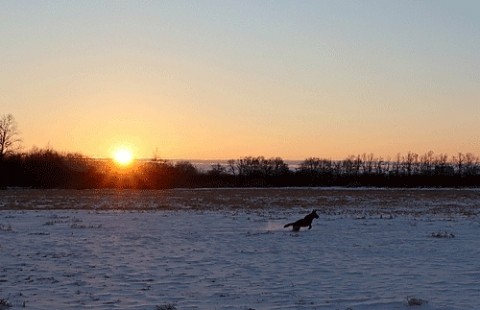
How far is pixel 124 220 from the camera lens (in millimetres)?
25797

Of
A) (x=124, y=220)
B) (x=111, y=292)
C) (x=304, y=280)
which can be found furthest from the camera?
(x=124, y=220)

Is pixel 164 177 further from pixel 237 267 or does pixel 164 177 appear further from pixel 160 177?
pixel 237 267

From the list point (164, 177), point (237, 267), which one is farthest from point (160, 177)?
point (237, 267)

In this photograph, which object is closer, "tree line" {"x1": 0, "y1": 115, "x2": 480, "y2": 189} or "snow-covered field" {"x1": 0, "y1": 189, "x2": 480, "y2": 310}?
"snow-covered field" {"x1": 0, "y1": 189, "x2": 480, "y2": 310}

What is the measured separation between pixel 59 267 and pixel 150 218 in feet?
45.4

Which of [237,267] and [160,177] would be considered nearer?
[237,267]

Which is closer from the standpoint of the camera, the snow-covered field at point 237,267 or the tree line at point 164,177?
the snow-covered field at point 237,267

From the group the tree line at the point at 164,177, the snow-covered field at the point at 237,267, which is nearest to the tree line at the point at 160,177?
the tree line at the point at 164,177

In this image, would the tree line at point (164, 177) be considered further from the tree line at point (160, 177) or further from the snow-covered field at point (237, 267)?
the snow-covered field at point (237, 267)

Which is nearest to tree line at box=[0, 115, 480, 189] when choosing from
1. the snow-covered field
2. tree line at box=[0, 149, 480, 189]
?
tree line at box=[0, 149, 480, 189]

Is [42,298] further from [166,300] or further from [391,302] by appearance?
[391,302]

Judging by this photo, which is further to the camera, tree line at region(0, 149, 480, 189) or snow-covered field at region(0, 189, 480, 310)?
tree line at region(0, 149, 480, 189)

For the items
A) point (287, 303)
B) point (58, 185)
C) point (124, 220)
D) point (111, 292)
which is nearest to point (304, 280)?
point (287, 303)

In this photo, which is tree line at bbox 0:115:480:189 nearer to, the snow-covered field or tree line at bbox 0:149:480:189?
tree line at bbox 0:149:480:189
